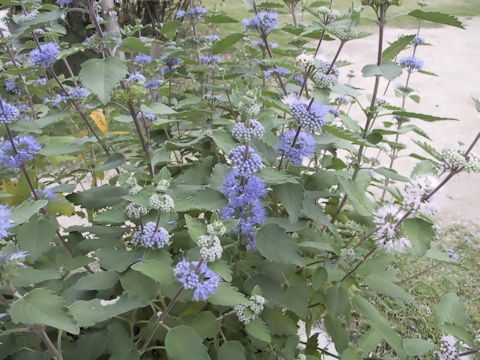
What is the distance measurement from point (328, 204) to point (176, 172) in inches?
29.1

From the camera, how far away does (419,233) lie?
44.4 inches

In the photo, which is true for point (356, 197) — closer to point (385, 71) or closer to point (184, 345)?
point (385, 71)

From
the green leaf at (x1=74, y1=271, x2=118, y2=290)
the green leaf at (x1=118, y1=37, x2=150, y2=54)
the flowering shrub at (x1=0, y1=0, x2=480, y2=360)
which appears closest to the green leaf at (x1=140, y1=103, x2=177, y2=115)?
the flowering shrub at (x1=0, y1=0, x2=480, y2=360)

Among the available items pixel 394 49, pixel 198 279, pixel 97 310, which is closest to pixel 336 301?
pixel 198 279

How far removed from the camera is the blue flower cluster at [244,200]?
1.20 meters

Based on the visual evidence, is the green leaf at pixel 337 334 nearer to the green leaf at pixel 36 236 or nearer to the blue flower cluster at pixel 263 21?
the green leaf at pixel 36 236

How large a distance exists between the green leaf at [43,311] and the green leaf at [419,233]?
88 cm

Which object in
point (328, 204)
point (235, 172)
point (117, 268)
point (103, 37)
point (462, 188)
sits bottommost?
point (462, 188)

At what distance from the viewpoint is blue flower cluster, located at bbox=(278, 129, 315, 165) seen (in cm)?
134

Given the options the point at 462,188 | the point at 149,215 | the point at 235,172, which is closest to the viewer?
the point at 235,172

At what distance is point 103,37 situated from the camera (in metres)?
1.36

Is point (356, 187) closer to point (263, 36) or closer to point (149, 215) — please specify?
point (149, 215)

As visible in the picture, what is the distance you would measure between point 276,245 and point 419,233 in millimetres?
411

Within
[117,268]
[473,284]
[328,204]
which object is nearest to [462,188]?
[473,284]
